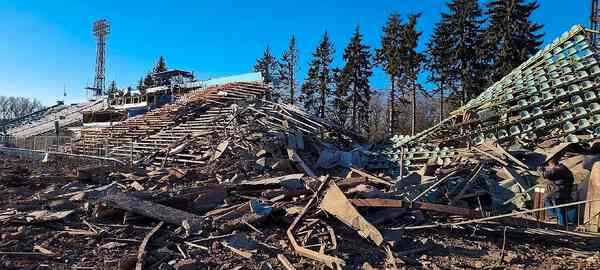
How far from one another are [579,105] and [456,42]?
19003 mm

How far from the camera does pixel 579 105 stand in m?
9.42

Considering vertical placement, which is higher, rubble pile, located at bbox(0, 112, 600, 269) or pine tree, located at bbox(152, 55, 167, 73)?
pine tree, located at bbox(152, 55, 167, 73)

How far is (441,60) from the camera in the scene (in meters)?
28.0

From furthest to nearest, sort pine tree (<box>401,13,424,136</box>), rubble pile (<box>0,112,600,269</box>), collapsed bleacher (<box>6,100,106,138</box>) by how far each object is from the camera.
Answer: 1. collapsed bleacher (<box>6,100,106,138</box>)
2. pine tree (<box>401,13,424,136</box>)
3. rubble pile (<box>0,112,600,269</box>)

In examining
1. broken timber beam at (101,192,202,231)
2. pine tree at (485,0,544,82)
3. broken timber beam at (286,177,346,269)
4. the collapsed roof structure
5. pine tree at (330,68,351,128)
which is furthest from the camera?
pine tree at (330,68,351,128)

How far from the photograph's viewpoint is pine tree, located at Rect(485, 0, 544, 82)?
2334 centimetres

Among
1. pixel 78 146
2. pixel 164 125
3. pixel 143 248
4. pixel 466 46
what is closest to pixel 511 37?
pixel 466 46

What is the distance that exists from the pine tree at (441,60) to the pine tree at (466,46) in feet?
1.09

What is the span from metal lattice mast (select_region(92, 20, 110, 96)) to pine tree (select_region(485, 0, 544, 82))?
49785 mm

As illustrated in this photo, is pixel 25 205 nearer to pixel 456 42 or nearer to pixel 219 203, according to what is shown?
pixel 219 203

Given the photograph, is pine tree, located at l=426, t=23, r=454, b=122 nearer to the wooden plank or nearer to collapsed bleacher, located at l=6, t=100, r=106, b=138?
the wooden plank

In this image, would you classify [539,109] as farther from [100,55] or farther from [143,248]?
[100,55]

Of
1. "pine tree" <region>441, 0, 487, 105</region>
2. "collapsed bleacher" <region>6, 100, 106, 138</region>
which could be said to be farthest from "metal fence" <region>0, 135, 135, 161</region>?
"pine tree" <region>441, 0, 487, 105</region>

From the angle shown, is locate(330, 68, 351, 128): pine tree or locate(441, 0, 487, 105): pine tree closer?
locate(441, 0, 487, 105): pine tree
